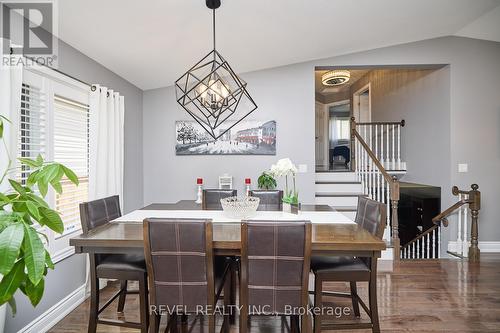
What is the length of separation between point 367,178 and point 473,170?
1.46 meters

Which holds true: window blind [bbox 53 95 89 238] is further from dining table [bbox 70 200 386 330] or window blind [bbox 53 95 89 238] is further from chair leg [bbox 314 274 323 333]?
chair leg [bbox 314 274 323 333]

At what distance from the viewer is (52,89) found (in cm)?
246

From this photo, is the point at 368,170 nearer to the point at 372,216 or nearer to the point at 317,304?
the point at 372,216

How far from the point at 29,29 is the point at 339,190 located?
442cm

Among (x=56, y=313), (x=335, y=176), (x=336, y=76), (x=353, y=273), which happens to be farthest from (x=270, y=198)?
(x=336, y=76)

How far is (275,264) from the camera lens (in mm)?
1651

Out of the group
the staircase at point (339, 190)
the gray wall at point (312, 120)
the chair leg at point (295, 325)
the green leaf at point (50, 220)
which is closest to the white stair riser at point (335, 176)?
the staircase at point (339, 190)

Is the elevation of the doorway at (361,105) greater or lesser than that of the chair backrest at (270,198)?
greater

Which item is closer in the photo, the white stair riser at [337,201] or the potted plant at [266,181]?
the potted plant at [266,181]

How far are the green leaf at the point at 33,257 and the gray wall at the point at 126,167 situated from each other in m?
1.41

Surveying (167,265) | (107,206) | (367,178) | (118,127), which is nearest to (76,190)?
(107,206)

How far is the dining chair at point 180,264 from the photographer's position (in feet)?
5.41

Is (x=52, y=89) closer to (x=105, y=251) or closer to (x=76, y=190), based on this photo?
(x=76, y=190)

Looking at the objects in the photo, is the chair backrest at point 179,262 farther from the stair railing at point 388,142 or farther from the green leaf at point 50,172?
the stair railing at point 388,142
